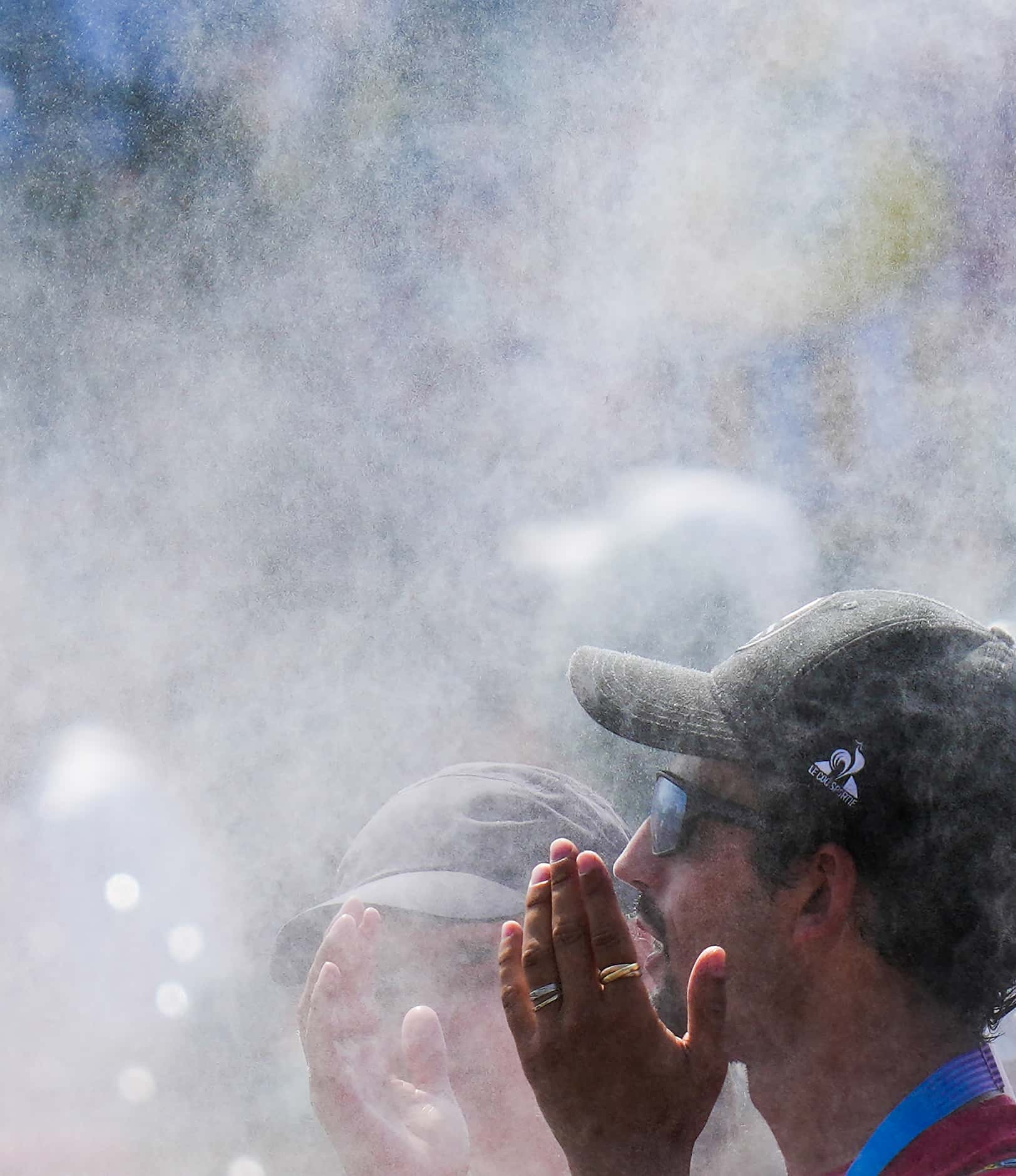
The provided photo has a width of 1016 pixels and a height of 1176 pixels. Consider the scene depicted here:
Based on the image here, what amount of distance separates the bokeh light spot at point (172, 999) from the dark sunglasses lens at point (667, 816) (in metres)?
1.57

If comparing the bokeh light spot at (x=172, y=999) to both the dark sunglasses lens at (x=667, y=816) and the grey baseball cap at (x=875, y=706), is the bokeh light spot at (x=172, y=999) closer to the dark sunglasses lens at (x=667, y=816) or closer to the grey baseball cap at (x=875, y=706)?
the dark sunglasses lens at (x=667, y=816)

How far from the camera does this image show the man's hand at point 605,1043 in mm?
1162

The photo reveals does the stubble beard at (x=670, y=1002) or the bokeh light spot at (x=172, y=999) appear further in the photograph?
the bokeh light spot at (x=172, y=999)

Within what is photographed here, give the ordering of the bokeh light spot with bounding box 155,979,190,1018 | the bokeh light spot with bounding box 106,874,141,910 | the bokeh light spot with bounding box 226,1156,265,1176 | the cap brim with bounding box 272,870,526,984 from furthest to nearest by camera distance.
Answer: the bokeh light spot with bounding box 106,874,141,910, the bokeh light spot with bounding box 155,979,190,1018, the bokeh light spot with bounding box 226,1156,265,1176, the cap brim with bounding box 272,870,526,984

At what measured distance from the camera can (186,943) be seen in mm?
2795

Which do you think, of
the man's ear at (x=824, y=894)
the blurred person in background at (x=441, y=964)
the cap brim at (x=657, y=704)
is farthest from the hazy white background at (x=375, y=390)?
the man's ear at (x=824, y=894)

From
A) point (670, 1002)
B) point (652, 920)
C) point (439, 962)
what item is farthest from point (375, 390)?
point (670, 1002)

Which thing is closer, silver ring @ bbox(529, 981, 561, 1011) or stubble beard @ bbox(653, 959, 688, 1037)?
silver ring @ bbox(529, 981, 561, 1011)

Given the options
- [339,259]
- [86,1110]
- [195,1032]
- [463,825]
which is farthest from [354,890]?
[339,259]

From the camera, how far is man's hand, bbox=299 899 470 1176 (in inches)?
78.3

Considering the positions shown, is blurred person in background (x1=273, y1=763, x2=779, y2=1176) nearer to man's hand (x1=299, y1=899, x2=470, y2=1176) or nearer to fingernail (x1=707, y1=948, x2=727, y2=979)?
man's hand (x1=299, y1=899, x2=470, y2=1176)

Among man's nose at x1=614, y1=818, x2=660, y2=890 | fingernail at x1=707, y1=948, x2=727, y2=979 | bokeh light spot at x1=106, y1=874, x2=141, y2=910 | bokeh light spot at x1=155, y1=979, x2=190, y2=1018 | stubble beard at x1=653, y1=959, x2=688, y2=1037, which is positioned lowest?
stubble beard at x1=653, y1=959, x2=688, y2=1037

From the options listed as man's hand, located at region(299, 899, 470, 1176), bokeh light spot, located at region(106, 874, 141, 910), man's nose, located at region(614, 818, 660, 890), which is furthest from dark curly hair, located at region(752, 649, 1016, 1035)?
bokeh light spot, located at region(106, 874, 141, 910)

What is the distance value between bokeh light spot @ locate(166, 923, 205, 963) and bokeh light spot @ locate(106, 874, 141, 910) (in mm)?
161
